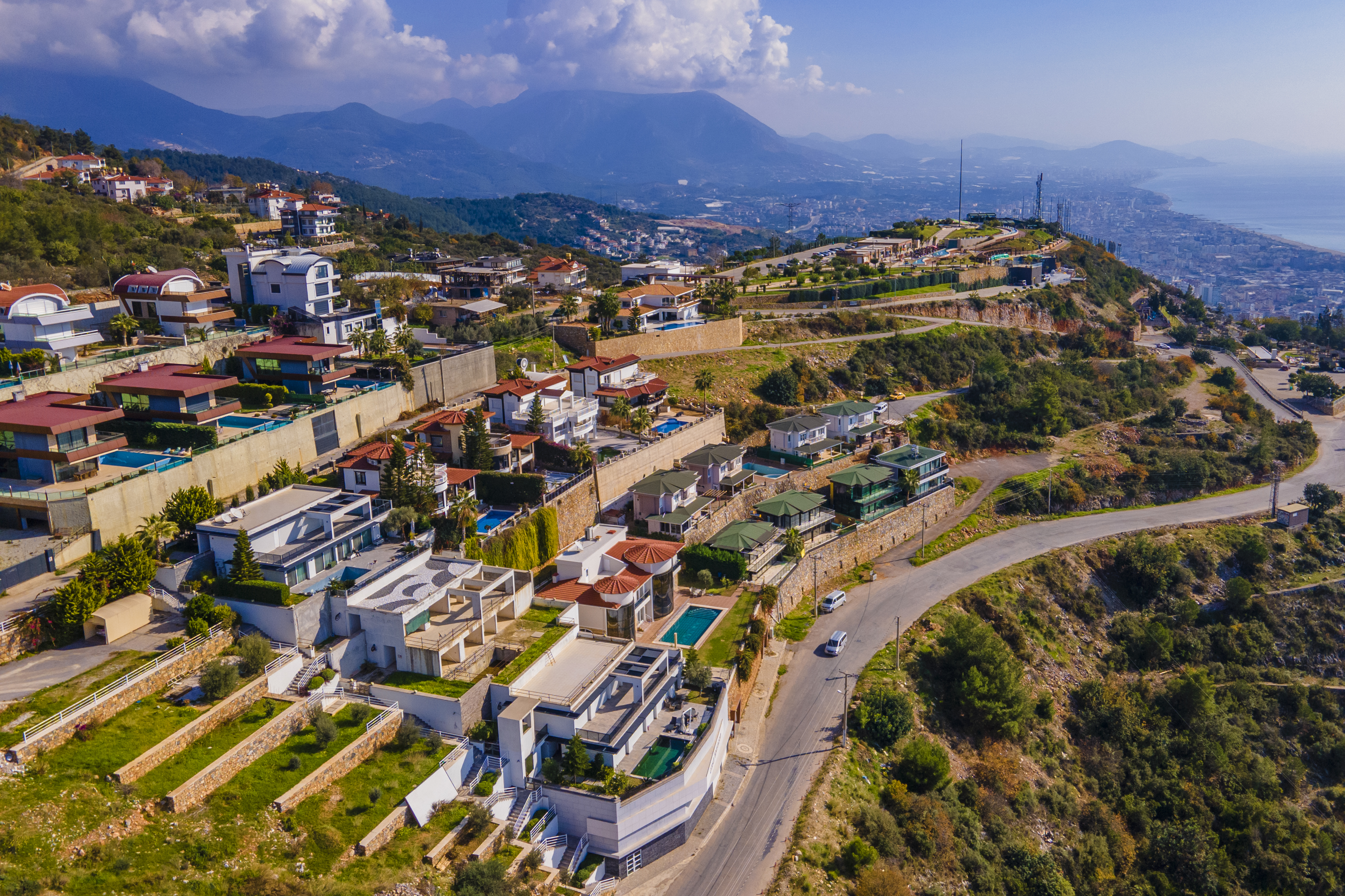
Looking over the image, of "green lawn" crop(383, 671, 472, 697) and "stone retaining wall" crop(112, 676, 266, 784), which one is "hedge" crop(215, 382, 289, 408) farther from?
"stone retaining wall" crop(112, 676, 266, 784)

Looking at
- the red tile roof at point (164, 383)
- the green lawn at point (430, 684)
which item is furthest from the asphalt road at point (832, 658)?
the red tile roof at point (164, 383)

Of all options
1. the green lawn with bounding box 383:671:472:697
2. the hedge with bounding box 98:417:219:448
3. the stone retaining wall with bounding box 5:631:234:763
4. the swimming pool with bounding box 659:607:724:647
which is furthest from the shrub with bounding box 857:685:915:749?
the hedge with bounding box 98:417:219:448

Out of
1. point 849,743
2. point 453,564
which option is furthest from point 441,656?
point 849,743

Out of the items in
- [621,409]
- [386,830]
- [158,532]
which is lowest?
[386,830]

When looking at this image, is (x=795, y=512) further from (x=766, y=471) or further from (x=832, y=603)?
(x=766, y=471)

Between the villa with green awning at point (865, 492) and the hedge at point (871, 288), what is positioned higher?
the hedge at point (871, 288)

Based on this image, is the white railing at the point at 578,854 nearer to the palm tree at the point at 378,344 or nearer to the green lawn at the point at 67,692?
the green lawn at the point at 67,692

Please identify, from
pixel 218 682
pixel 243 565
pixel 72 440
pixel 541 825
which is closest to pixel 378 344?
pixel 72 440
